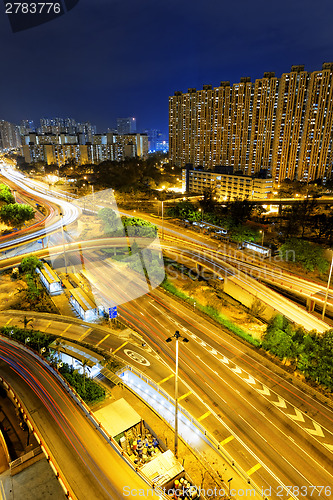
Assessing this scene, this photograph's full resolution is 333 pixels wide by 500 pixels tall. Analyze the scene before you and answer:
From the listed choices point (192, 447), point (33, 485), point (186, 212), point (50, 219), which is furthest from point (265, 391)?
point (50, 219)

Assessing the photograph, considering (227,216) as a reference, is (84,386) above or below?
below

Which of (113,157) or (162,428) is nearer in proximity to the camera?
(162,428)

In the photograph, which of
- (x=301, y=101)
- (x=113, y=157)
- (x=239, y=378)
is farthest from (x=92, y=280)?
(x=113, y=157)

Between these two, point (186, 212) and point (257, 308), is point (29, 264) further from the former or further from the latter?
point (186, 212)

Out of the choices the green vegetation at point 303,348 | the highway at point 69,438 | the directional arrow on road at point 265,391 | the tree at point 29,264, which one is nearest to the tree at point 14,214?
the tree at point 29,264

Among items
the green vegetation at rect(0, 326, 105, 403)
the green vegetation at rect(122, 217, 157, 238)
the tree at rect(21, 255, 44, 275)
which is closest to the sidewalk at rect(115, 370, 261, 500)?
the green vegetation at rect(0, 326, 105, 403)

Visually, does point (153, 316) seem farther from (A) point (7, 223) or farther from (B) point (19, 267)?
(A) point (7, 223)

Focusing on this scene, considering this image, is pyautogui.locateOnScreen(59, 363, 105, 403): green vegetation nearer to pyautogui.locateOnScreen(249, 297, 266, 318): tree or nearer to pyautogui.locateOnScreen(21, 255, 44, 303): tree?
pyautogui.locateOnScreen(21, 255, 44, 303): tree
